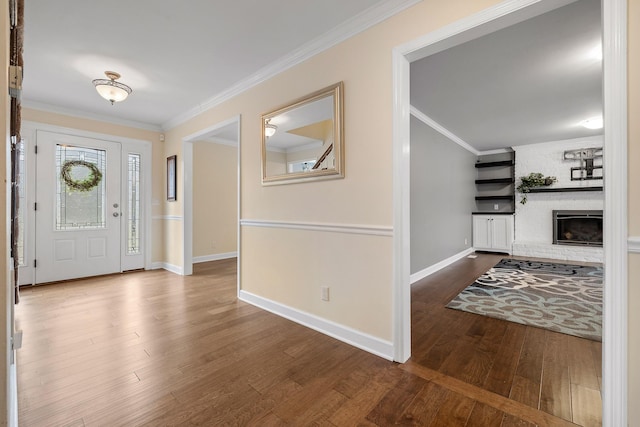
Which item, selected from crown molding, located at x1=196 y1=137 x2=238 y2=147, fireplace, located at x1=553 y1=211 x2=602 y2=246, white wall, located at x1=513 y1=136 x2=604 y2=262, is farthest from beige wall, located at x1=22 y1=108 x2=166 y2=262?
fireplace, located at x1=553 y1=211 x2=602 y2=246

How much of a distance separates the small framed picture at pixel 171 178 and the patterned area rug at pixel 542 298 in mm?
4313

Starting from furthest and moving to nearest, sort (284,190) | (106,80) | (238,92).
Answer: (238,92), (106,80), (284,190)

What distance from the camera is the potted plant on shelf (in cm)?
607

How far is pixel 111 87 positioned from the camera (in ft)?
9.68

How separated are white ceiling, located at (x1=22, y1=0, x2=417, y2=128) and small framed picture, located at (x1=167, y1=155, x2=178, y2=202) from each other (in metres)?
1.34

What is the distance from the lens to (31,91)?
3469mm

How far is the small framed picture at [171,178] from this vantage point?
15.2 ft

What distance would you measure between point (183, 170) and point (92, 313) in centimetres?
235

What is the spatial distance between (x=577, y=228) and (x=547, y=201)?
Answer: 75 cm

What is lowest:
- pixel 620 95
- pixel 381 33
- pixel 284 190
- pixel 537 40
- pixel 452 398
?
pixel 452 398

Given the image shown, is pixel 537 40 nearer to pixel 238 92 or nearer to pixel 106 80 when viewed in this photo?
pixel 238 92

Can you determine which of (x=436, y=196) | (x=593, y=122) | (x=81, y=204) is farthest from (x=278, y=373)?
(x=593, y=122)

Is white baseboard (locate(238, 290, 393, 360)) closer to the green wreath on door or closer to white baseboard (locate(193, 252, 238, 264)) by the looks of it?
white baseboard (locate(193, 252, 238, 264))

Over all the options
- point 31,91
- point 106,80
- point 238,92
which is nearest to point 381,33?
point 238,92
